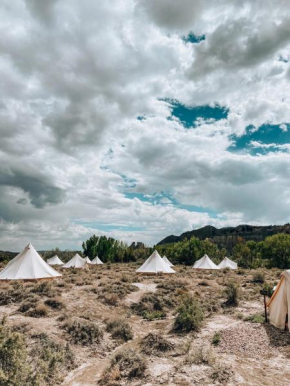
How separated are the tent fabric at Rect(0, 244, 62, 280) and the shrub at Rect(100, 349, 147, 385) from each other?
537 inches

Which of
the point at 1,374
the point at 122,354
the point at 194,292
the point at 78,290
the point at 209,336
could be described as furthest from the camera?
the point at 194,292

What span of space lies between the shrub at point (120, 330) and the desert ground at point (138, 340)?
0.04 metres

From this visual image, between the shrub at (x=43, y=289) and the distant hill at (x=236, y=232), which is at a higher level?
the distant hill at (x=236, y=232)

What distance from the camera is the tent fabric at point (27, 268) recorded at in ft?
67.0

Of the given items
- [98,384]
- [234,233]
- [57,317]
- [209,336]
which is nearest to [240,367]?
[209,336]

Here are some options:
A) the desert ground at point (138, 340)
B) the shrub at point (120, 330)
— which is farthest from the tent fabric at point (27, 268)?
the shrub at point (120, 330)

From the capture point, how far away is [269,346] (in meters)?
10.1

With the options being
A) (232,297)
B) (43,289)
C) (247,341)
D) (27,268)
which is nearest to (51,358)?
(247,341)

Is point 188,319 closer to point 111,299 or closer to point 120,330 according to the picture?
point 120,330

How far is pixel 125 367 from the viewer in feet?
27.5

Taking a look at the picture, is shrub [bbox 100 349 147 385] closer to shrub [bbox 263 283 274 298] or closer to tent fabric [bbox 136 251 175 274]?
shrub [bbox 263 283 274 298]

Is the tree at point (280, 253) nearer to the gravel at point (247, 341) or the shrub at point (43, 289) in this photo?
the gravel at point (247, 341)

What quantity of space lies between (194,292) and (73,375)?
14.1 meters

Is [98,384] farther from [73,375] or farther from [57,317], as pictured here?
[57,317]
